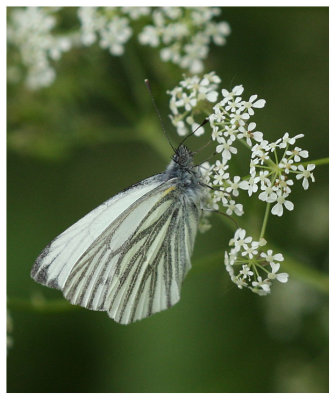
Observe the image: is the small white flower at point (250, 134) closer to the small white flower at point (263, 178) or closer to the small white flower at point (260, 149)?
the small white flower at point (260, 149)

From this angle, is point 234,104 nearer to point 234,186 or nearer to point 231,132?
point 231,132

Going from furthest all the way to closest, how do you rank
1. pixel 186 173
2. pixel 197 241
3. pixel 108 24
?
pixel 197 241 → pixel 108 24 → pixel 186 173

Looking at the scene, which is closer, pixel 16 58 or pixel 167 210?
pixel 167 210

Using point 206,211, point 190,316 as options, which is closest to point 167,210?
point 206,211

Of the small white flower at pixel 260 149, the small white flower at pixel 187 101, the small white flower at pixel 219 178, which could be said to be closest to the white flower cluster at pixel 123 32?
the small white flower at pixel 187 101

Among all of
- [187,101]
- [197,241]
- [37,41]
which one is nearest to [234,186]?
[187,101]

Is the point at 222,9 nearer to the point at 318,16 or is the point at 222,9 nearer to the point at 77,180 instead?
the point at 318,16
